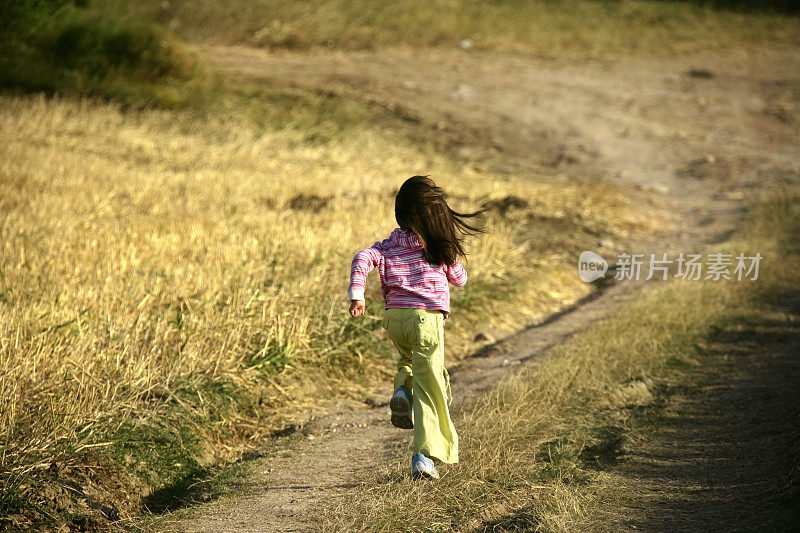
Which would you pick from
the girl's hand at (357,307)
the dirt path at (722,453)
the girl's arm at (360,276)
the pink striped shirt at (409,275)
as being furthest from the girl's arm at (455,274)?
the dirt path at (722,453)

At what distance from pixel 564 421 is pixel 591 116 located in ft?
47.8

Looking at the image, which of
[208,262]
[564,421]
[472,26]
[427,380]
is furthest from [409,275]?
[472,26]

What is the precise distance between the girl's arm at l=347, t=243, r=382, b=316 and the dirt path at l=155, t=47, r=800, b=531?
318 centimetres

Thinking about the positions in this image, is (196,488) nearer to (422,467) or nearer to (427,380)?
(422,467)

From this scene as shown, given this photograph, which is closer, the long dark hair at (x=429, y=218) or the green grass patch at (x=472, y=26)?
the long dark hair at (x=429, y=218)

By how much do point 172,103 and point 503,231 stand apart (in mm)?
8515

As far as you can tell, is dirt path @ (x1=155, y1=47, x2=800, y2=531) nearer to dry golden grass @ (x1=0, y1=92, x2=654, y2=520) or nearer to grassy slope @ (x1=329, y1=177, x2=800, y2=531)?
grassy slope @ (x1=329, y1=177, x2=800, y2=531)

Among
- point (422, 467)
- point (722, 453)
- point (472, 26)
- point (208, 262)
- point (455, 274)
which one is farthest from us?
point (472, 26)

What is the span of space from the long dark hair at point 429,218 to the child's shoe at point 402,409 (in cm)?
71

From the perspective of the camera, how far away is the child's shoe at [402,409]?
4160 millimetres

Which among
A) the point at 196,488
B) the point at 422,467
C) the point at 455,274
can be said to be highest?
the point at 455,274

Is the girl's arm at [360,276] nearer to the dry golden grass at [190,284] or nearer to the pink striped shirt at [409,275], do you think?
the pink striped shirt at [409,275]

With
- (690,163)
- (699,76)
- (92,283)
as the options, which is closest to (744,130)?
(690,163)

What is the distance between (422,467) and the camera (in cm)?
405
